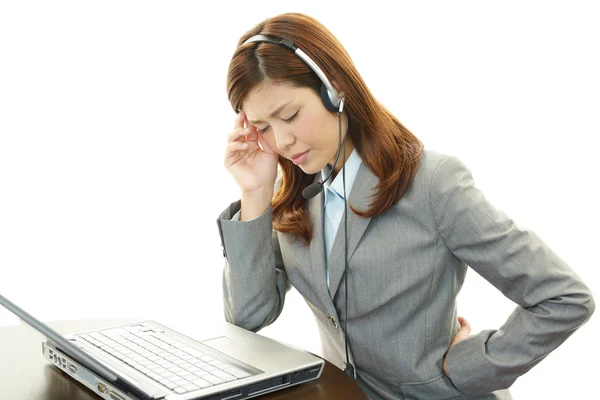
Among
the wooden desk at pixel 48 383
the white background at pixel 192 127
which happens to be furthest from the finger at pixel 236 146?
the white background at pixel 192 127

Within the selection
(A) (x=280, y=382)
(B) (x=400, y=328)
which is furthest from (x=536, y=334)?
(A) (x=280, y=382)

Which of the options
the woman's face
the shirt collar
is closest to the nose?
the woman's face

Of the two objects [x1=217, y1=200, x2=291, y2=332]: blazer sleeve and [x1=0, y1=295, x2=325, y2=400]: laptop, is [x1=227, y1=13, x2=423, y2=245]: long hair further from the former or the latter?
[x1=0, y1=295, x2=325, y2=400]: laptop

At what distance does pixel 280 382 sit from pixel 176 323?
33cm

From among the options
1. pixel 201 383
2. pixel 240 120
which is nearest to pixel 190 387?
pixel 201 383

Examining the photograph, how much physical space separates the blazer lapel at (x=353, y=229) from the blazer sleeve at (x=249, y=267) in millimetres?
152

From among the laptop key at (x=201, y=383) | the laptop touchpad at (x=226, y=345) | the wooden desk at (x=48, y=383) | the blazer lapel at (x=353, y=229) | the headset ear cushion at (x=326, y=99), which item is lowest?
the wooden desk at (x=48, y=383)

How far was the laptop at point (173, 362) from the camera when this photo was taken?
3.18 feet

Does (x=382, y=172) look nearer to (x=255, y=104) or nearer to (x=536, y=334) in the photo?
(x=255, y=104)

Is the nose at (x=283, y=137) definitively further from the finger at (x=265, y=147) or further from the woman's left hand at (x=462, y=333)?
the woman's left hand at (x=462, y=333)

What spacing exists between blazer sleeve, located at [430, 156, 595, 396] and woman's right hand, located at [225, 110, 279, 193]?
0.38m

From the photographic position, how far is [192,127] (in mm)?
2725

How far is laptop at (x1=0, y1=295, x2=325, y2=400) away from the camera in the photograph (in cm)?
97

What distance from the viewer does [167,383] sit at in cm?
101
